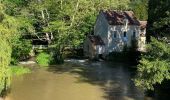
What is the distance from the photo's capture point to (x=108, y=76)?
42375 millimetres

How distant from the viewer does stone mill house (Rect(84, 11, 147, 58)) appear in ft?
185

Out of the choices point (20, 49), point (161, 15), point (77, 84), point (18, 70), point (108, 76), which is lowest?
point (77, 84)

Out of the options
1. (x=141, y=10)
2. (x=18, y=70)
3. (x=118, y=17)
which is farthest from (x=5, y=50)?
(x=141, y=10)

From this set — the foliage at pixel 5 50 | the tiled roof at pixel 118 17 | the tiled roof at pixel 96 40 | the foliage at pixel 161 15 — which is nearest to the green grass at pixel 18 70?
the foliage at pixel 5 50

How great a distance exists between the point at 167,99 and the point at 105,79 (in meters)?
10.3

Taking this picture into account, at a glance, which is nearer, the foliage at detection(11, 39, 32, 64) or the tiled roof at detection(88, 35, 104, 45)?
the foliage at detection(11, 39, 32, 64)

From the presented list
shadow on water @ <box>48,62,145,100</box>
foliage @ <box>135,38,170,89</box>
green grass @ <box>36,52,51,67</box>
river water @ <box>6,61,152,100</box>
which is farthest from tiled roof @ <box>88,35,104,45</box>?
foliage @ <box>135,38,170,89</box>

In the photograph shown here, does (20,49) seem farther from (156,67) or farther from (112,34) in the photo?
(156,67)

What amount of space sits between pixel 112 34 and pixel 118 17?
8.70 ft

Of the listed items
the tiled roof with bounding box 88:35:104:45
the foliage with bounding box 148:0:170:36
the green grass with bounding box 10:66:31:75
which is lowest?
the green grass with bounding box 10:66:31:75

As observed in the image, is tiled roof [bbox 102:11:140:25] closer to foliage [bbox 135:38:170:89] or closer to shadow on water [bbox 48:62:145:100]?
shadow on water [bbox 48:62:145:100]

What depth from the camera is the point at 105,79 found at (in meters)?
40.7

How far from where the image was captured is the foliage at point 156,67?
85.6 ft

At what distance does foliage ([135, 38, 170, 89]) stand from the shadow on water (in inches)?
226
